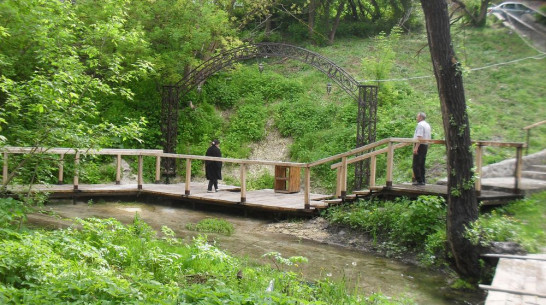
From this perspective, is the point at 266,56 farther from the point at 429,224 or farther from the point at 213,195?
the point at 429,224

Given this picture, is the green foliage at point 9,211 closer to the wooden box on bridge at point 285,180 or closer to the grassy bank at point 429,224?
the grassy bank at point 429,224

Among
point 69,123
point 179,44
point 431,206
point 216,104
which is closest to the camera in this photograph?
point 69,123

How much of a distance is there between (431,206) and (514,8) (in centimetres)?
797

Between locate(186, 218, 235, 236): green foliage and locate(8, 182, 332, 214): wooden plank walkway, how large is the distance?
1.73 metres

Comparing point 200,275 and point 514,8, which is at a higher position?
point 514,8

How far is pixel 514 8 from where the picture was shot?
3076 millimetres

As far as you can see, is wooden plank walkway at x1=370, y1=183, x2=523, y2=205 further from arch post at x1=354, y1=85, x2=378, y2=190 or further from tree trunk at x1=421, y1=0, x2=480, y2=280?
arch post at x1=354, y1=85, x2=378, y2=190

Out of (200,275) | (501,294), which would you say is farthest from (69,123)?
(501,294)

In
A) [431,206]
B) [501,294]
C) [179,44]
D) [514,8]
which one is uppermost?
[179,44]

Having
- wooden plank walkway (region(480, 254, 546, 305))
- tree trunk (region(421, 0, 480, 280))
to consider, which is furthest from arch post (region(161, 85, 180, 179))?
wooden plank walkway (region(480, 254, 546, 305))

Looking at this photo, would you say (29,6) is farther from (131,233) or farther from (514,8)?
(514,8)

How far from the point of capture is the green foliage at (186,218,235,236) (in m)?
11.8

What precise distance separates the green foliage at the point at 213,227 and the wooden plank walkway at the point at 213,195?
5.66 feet

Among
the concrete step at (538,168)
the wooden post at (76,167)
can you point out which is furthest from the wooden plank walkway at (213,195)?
the concrete step at (538,168)
